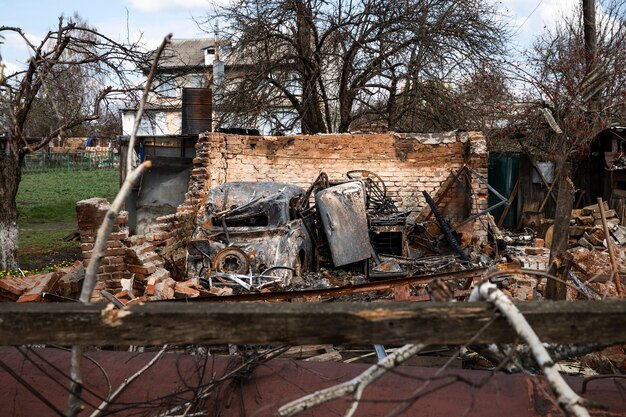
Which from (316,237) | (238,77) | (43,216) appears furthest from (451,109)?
(43,216)

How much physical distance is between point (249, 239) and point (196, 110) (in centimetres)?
649

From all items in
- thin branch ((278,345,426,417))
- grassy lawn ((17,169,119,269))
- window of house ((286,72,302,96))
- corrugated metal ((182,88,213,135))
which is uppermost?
window of house ((286,72,302,96))

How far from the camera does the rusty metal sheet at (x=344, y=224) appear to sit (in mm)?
8750

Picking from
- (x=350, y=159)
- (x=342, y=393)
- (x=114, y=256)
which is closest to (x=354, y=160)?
(x=350, y=159)

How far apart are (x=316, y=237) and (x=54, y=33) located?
517cm

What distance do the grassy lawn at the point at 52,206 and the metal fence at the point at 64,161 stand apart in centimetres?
145

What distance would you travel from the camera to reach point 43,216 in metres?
17.5

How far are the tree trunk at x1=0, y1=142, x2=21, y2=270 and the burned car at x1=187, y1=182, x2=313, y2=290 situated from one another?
3235 millimetres

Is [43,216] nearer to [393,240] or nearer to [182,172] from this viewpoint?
[182,172]

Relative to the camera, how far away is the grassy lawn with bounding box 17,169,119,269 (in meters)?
12.2

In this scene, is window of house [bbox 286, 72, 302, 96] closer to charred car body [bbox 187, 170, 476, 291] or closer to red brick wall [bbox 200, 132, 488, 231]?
red brick wall [bbox 200, 132, 488, 231]

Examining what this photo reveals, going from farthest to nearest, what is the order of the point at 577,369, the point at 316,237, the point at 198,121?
the point at 198,121 → the point at 316,237 → the point at 577,369

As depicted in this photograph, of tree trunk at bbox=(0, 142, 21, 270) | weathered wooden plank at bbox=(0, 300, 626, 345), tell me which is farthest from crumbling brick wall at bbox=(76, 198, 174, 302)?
weathered wooden plank at bbox=(0, 300, 626, 345)

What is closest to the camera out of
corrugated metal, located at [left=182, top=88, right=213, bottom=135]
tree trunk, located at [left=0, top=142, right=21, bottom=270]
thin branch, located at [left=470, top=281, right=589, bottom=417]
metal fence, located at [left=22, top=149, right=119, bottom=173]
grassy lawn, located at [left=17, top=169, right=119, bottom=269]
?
thin branch, located at [left=470, top=281, right=589, bottom=417]
